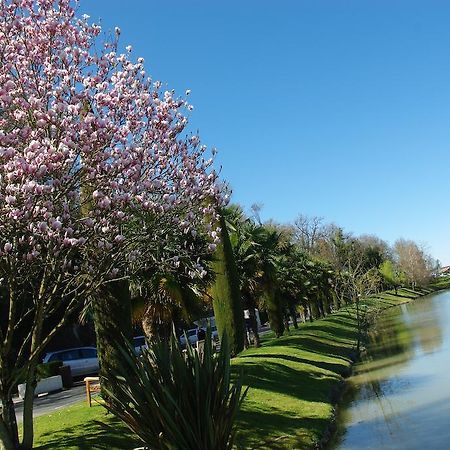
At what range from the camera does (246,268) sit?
1108 inches

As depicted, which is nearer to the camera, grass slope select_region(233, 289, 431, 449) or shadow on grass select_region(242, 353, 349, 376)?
grass slope select_region(233, 289, 431, 449)

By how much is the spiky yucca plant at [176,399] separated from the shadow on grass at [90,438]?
6.36 ft

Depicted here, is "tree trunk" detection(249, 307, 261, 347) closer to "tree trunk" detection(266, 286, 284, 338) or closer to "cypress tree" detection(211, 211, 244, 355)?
"tree trunk" detection(266, 286, 284, 338)

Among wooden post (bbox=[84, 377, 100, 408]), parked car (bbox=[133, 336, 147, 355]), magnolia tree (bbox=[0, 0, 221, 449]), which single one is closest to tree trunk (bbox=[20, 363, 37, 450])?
magnolia tree (bbox=[0, 0, 221, 449])

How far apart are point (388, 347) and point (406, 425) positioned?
1661 cm

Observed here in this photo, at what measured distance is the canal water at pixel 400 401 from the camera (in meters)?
11.6

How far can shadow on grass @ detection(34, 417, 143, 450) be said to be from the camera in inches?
357

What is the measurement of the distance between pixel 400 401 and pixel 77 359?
17605mm

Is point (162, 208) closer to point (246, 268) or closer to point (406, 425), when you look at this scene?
point (406, 425)

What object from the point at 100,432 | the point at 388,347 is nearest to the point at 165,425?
the point at 100,432

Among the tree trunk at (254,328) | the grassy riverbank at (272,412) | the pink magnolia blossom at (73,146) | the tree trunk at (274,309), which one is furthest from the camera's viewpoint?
the tree trunk at (274,309)

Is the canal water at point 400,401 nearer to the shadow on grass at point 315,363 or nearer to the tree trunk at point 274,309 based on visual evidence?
the shadow on grass at point 315,363

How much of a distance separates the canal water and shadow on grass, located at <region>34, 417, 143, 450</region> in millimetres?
4477

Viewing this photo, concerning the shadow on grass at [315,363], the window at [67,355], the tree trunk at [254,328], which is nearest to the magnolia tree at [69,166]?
the shadow on grass at [315,363]
